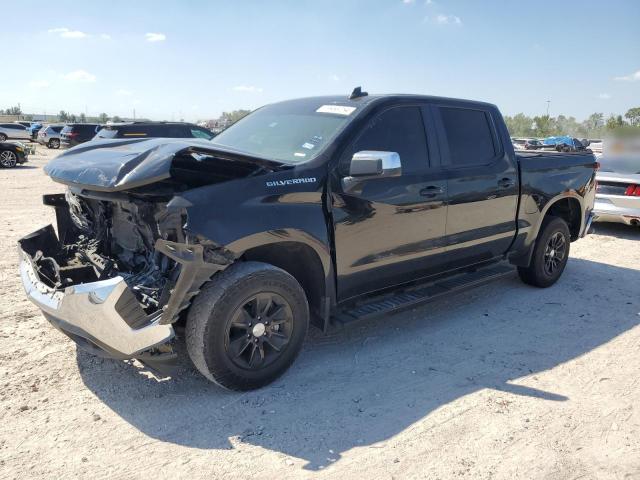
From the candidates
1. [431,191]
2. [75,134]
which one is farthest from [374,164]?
[75,134]

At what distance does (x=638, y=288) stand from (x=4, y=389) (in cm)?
653

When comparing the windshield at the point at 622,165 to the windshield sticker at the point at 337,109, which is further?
the windshield at the point at 622,165

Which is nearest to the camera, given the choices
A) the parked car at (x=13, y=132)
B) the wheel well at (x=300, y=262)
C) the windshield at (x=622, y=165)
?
the wheel well at (x=300, y=262)

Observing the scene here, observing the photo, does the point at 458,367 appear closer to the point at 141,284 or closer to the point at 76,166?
the point at 141,284

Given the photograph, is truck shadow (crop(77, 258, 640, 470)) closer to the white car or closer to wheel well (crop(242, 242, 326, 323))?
wheel well (crop(242, 242, 326, 323))

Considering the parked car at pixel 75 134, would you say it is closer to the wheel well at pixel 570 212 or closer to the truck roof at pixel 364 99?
the truck roof at pixel 364 99

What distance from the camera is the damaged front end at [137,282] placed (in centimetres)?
300

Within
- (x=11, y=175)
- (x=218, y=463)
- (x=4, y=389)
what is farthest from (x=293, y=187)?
(x=11, y=175)

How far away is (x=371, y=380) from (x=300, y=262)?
1.01m

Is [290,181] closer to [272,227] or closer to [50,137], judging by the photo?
[272,227]

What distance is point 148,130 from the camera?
1482cm

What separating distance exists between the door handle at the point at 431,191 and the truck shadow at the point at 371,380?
125 centimetres

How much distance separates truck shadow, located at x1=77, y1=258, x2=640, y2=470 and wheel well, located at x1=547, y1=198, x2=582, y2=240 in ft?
4.03

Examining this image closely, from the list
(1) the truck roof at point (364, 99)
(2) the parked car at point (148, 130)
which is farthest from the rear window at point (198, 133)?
(1) the truck roof at point (364, 99)
